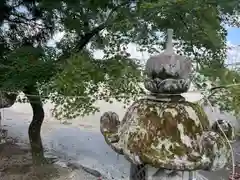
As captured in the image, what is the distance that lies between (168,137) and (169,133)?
0.04ft

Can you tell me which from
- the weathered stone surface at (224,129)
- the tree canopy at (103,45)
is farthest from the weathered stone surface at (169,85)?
the tree canopy at (103,45)

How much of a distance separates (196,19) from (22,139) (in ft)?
12.5

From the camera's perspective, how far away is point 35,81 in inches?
99.7

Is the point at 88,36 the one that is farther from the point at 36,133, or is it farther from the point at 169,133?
the point at 169,133

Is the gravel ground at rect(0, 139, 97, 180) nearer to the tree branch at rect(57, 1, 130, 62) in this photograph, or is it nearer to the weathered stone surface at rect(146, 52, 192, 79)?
the tree branch at rect(57, 1, 130, 62)

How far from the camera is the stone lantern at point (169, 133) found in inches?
34.2

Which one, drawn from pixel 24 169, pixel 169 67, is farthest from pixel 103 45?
pixel 24 169

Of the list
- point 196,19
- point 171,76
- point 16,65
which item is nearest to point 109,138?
point 171,76

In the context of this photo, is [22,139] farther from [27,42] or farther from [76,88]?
[76,88]

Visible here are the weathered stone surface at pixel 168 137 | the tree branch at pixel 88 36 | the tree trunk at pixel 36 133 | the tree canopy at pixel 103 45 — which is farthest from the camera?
the tree trunk at pixel 36 133

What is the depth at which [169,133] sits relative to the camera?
895 millimetres

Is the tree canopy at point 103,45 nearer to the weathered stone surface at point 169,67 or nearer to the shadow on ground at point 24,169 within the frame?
the weathered stone surface at point 169,67

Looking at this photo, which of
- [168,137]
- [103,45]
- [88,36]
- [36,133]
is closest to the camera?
[168,137]

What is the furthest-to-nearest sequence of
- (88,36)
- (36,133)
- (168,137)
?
1. (36,133)
2. (88,36)
3. (168,137)
